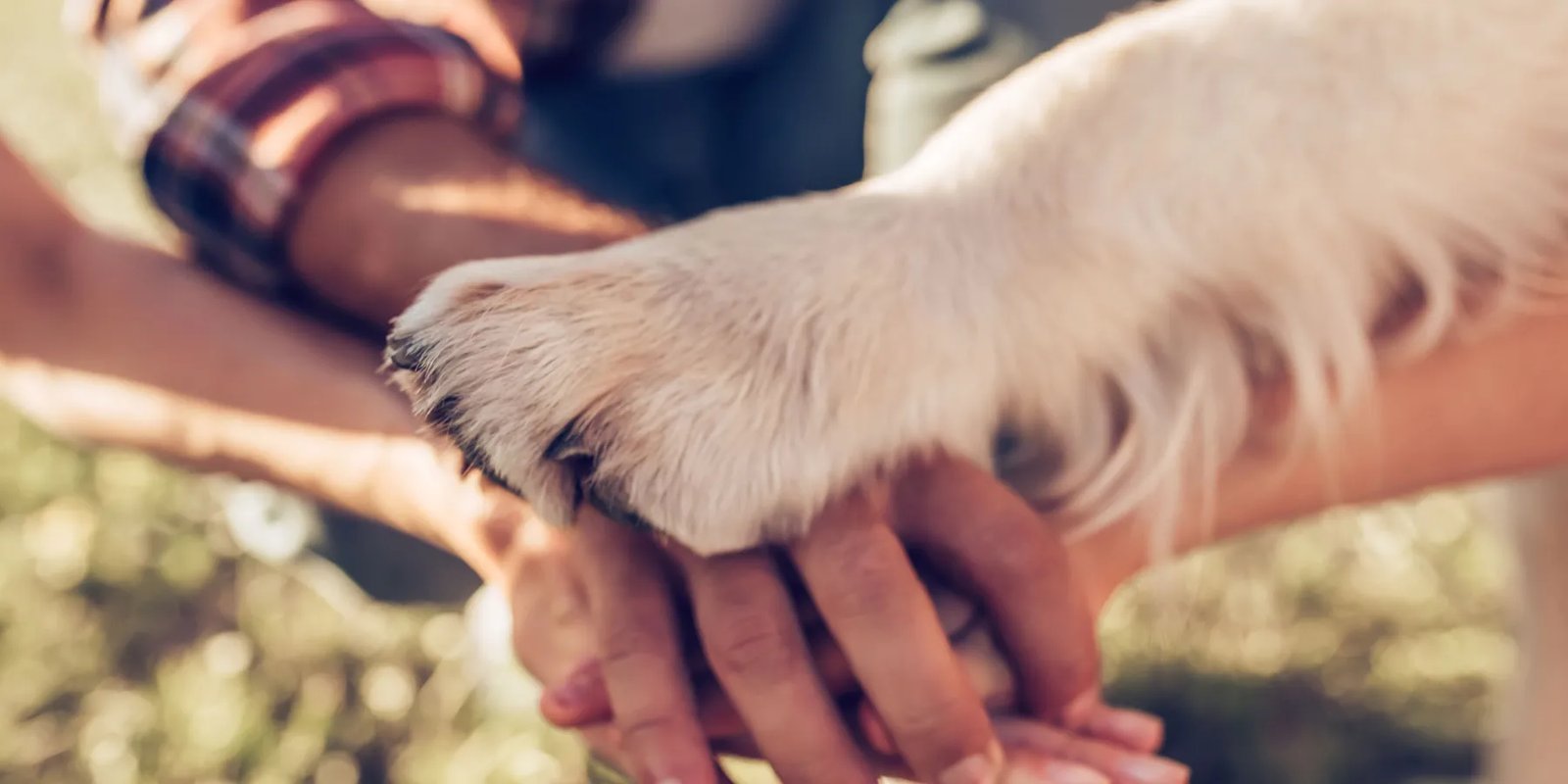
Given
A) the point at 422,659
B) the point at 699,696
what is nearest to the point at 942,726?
the point at 699,696

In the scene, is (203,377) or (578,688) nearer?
(578,688)

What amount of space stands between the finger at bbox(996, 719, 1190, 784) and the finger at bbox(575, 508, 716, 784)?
173 mm

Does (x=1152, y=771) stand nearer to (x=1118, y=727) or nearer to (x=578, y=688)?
(x=1118, y=727)

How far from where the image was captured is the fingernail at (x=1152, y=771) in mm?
693

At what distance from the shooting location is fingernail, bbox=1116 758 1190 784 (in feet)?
2.27

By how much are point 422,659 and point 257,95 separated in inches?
27.2

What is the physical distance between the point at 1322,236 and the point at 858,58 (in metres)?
0.66

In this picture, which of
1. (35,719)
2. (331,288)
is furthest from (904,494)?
(35,719)

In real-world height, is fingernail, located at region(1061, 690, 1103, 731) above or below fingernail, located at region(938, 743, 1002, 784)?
above

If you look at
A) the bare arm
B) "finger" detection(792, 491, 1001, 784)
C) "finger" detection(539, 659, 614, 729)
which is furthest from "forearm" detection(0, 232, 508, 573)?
"finger" detection(792, 491, 1001, 784)

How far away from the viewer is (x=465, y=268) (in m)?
0.67

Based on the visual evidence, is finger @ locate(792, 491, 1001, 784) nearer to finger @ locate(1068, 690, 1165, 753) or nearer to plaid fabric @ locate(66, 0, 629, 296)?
finger @ locate(1068, 690, 1165, 753)

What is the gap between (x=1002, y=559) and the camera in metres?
0.69

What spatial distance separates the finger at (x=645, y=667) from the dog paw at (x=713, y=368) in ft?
0.23
